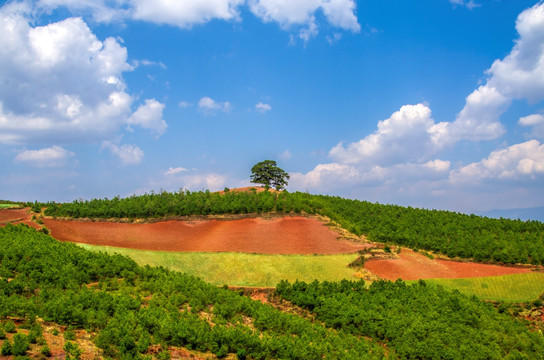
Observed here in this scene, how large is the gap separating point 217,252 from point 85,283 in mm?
10317

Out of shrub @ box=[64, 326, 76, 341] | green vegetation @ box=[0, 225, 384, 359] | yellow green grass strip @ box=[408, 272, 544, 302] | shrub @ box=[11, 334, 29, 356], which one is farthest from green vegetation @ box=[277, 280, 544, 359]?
shrub @ box=[11, 334, 29, 356]

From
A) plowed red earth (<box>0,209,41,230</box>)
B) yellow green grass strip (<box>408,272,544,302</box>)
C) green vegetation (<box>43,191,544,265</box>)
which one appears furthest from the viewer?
green vegetation (<box>43,191,544,265</box>)

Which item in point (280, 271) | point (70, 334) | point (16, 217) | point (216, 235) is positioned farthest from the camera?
point (16, 217)

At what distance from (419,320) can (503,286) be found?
1028 centimetres

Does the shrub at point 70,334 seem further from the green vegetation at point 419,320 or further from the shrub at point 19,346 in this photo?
the green vegetation at point 419,320

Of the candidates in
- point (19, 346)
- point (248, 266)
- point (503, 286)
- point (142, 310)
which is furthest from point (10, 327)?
point (503, 286)

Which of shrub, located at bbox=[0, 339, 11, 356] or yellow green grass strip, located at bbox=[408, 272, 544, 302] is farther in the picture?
yellow green grass strip, located at bbox=[408, 272, 544, 302]

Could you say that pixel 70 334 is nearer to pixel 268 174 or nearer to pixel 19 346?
pixel 19 346

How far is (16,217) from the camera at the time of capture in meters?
29.7

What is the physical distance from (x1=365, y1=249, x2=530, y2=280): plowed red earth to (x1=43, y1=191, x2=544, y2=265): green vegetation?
6.19 feet

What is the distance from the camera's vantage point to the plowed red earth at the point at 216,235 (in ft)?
86.1

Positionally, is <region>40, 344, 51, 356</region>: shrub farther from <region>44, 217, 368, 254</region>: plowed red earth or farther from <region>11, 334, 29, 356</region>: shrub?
<region>44, 217, 368, 254</region>: plowed red earth

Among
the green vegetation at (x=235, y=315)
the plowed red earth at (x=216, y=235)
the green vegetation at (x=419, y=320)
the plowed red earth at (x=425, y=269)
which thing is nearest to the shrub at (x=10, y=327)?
the green vegetation at (x=235, y=315)

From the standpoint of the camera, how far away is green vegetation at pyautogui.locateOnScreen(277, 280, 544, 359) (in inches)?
580
